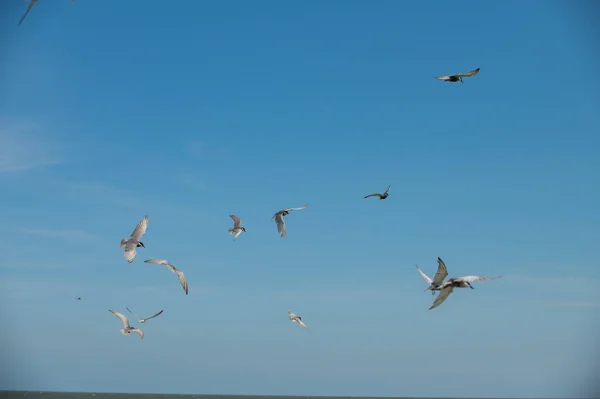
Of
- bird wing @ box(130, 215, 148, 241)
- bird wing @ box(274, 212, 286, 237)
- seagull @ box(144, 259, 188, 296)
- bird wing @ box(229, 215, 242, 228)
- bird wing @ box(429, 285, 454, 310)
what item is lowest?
bird wing @ box(429, 285, 454, 310)

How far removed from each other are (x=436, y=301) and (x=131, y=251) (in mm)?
19403

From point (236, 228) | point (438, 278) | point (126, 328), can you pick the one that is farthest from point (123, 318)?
point (438, 278)

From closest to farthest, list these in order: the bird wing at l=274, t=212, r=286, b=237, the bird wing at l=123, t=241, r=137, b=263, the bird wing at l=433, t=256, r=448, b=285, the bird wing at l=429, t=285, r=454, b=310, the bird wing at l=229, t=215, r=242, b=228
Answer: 1. the bird wing at l=433, t=256, r=448, b=285
2. the bird wing at l=429, t=285, r=454, b=310
3. the bird wing at l=123, t=241, r=137, b=263
4. the bird wing at l=274, t=212, r=286, b=237
5. the bird wing at l=229, t=215, r=242, b=228

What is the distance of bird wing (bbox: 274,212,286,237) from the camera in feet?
154

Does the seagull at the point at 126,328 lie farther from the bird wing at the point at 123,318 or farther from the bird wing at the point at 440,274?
the bird wing at the point at 440,274

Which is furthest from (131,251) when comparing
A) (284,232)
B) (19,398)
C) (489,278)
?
(19,398)

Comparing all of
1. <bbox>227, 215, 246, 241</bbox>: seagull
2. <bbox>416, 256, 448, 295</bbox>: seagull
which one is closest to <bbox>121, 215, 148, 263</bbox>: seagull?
<bbox>227, 215, 246, 241</bbox>: seagull

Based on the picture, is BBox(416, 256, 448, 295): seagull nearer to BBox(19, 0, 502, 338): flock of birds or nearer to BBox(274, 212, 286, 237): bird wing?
BBox(19, 0, 502, 338): flock of birds

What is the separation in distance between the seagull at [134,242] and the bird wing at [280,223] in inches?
374

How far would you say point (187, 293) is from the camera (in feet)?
134

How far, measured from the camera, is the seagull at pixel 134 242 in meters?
40.7

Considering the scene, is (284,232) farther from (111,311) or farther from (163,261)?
(111,311)

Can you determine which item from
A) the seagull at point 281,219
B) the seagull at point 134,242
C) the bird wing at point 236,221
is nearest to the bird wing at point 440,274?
the seagull at point 281,219

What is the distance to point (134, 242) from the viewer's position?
1657 inches
